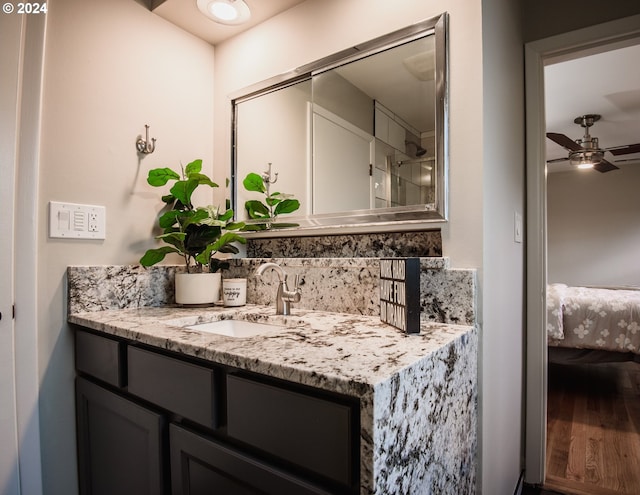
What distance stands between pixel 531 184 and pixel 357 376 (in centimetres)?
148

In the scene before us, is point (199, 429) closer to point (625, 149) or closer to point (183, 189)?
point (183, 189)

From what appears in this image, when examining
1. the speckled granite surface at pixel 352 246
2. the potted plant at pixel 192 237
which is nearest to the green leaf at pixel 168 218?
the potted plant at pixel 192 237

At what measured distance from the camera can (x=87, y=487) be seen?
123 centimetres

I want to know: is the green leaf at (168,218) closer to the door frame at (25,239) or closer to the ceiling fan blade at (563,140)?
the door frame at (25,239)

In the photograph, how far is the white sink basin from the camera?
4.06 feet

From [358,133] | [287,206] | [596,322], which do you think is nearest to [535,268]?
[358,133]

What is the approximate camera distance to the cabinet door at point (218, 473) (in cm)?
66

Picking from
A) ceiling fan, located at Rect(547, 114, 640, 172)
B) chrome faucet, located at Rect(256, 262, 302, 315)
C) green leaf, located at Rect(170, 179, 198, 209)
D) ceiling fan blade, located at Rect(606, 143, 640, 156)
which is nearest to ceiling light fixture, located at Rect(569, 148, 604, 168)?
ceiling fan, located at Rect(547, 114, 640, 172)

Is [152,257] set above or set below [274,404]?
above

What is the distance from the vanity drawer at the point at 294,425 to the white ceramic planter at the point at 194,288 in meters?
0.72

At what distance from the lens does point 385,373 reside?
0.61m

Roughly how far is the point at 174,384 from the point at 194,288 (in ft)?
1.89

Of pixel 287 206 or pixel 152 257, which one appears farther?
pixel 287 206

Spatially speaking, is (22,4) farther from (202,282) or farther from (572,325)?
(572,325)
